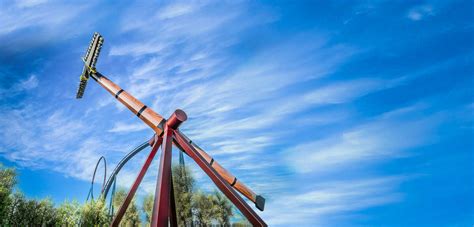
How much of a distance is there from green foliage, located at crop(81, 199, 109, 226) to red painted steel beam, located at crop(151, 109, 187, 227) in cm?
1059

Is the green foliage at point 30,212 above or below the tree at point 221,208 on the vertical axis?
below

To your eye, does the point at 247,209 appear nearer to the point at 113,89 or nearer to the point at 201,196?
the point at 201,196

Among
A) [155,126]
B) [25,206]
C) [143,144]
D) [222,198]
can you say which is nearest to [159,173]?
[155,126]

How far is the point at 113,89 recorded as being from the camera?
586 inches

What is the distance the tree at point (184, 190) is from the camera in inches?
636

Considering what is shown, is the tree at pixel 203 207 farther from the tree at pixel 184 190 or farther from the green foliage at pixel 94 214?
the green foliage at pixel 94 214

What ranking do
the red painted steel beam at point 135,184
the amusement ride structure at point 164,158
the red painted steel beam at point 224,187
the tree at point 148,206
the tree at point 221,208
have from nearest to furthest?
the amusement ride structure at point 164,158 < the red painted steel beam at point 224,187 < the red painted steel beam at point 135,184 < the tree at point 221,208 < the tree at point 148,206

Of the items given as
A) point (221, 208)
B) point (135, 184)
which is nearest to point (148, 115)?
point (135, 184)

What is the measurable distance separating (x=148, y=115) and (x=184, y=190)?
19.2 ft

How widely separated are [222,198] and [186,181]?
2.27 metres

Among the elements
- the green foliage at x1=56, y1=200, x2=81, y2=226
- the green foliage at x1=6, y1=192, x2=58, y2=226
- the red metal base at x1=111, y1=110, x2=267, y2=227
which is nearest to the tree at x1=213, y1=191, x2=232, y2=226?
the red metal base at x1=111, y1=110, x2=267, y2=227

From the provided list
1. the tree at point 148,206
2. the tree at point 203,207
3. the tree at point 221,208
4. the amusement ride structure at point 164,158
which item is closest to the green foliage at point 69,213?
the tree at point 148,206

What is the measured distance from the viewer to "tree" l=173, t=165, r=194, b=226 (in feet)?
53.0

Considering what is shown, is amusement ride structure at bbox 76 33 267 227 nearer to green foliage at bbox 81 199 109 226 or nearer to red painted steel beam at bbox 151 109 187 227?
red painted steel beam at bbox 151 109 187 227
